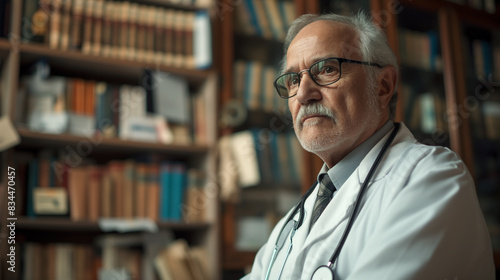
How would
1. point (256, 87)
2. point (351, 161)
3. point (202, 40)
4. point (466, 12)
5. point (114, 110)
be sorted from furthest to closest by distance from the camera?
1. point (466, 12)
2. point (256, 87)
3. point (202, 40)
4. point (114, 110)
5. point (351, 161)

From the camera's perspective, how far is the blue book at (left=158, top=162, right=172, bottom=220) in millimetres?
2076

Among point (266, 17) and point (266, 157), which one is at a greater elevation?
point (266, 17)

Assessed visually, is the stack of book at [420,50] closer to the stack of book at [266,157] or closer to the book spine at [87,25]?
the stack of book at [266,157]

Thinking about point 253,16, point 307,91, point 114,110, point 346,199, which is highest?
point 253,16

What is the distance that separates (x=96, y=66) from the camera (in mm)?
2121

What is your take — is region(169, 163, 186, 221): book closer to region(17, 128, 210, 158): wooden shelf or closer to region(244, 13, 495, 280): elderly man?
region(17, 128, 210, 158): wooden shelf

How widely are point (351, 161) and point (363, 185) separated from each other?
6.5 inches

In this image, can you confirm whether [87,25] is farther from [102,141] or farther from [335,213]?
[335,213]

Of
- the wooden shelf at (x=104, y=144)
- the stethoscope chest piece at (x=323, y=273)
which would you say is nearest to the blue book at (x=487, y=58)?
the wooden shelf at (x=104, y=144)

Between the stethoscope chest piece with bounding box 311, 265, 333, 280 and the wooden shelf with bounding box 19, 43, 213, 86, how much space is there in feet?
4.81

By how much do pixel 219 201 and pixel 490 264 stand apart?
1.40 meters

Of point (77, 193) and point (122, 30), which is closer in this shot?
point (77, 193)

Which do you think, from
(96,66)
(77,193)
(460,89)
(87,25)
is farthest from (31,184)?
(460,89)

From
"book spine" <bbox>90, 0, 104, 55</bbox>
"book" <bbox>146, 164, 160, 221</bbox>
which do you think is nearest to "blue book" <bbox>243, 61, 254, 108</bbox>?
"book" <bbox>146, 164, 160, 221</bbox>
